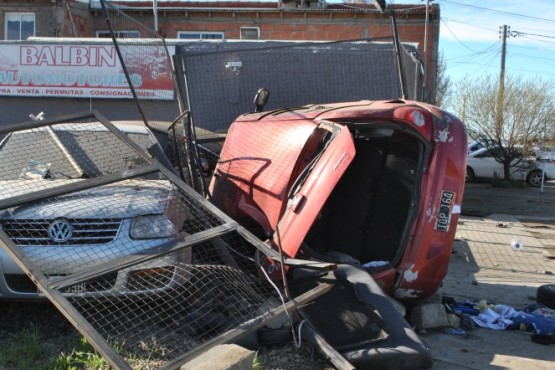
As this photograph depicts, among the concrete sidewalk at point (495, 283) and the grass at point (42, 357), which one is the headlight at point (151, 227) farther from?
the concrete sidewalk at point (495, 283)

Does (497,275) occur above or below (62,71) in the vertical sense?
below

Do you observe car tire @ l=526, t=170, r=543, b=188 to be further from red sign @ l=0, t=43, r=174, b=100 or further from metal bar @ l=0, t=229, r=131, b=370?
metal bar @ l=0, t=229, r=131, b=370

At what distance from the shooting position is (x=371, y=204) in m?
5.15

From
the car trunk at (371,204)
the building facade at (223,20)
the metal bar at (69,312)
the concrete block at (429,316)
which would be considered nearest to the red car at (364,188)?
the car trunk at (371,204)

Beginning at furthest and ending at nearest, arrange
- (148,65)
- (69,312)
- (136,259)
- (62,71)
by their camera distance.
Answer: (62,71) < (148,65) < (136,259) < (69,312)

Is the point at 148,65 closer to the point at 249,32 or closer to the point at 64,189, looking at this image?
the point at 64,189

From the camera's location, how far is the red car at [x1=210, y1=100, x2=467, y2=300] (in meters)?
4.48

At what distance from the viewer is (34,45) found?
14609mm

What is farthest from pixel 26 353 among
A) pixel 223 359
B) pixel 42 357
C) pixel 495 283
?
pixel 495 283

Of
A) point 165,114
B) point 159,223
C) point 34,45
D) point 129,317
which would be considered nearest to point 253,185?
point 159,223

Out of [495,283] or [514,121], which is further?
[514,121]

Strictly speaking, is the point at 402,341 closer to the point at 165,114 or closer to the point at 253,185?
the point at 253,185

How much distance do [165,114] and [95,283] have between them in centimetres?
561

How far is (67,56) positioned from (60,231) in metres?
11.4
